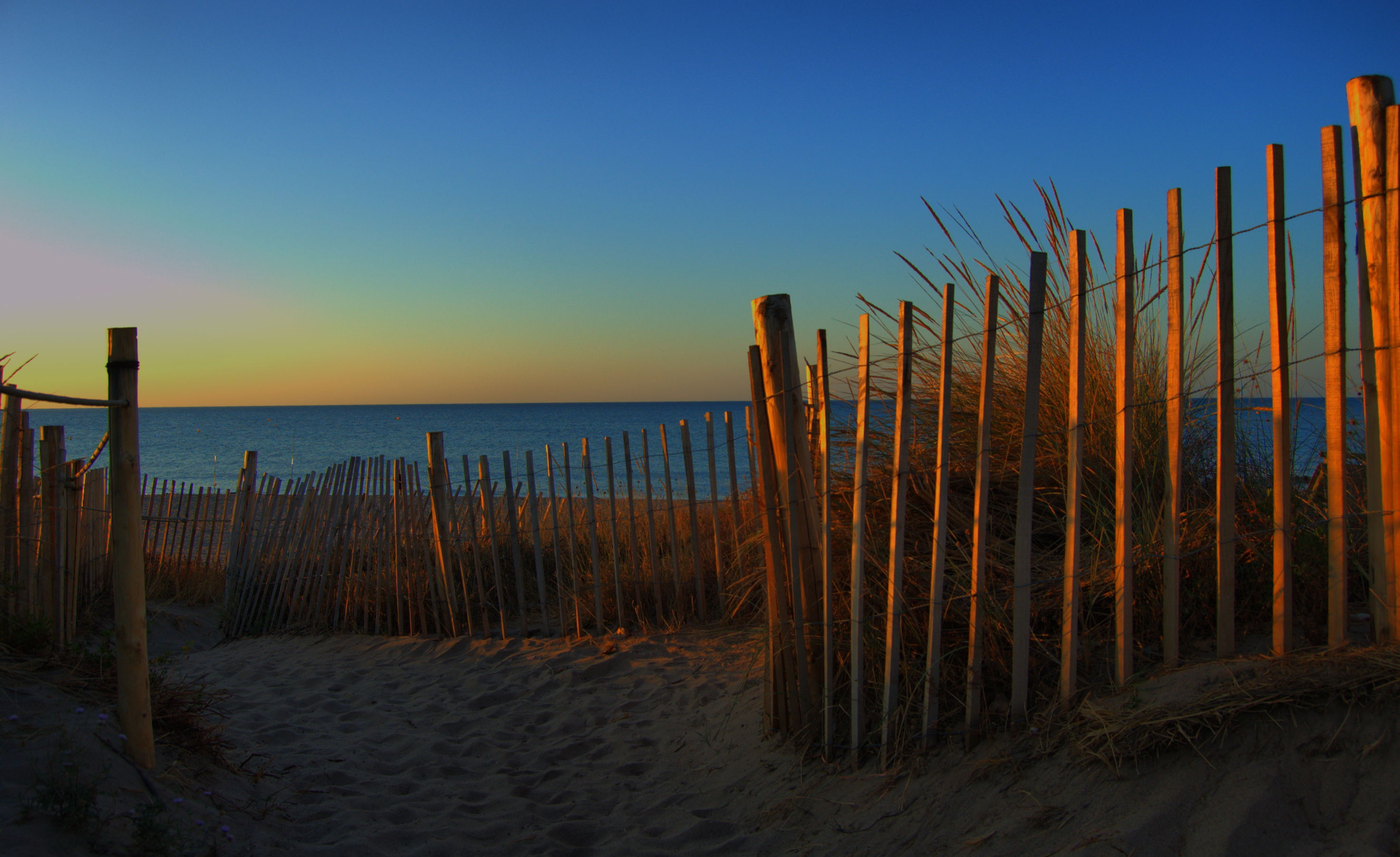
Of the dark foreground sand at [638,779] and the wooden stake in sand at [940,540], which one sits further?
the wooden stake in sand at [940,540]

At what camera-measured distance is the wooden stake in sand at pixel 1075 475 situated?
250 centimetres

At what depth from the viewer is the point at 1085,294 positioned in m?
2.50

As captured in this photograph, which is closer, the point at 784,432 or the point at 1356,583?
the point at 1356,583

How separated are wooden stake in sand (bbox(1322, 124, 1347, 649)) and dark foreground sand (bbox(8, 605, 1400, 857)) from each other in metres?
0.43

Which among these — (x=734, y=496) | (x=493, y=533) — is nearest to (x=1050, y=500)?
(x=734, y=496)

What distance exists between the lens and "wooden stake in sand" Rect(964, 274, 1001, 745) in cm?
262

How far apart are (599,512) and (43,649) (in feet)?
13.1

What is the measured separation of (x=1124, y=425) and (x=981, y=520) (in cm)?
54

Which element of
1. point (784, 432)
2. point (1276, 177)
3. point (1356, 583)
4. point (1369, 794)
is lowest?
point (1369, 794)

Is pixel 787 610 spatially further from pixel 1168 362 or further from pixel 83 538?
pixel 83 538

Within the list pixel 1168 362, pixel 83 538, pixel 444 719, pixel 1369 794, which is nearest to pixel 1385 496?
pixel 1168 362

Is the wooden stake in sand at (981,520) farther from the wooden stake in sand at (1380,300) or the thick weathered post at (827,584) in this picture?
the wooden stake in sand at (1380,300)

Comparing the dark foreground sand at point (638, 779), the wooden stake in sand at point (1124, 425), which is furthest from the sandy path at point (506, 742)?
the wooden stake in sand at point (1124, 425)

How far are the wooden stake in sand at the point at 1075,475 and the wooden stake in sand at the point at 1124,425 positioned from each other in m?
0.10
